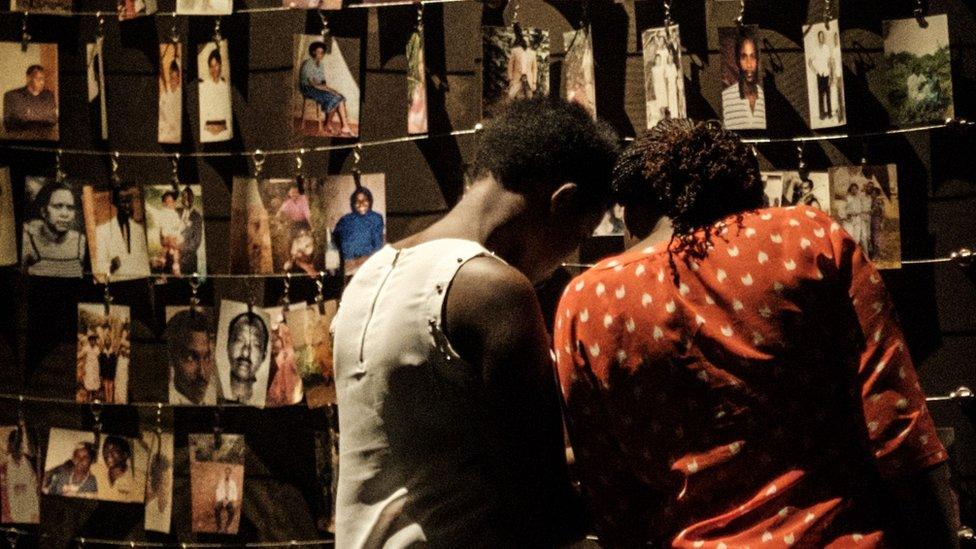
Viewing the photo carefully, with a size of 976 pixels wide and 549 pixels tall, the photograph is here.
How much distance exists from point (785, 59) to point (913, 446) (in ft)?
3.42

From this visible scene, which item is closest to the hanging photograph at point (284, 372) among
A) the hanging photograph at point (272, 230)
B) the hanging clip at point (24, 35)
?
the hanging photograph at point (272, 230)

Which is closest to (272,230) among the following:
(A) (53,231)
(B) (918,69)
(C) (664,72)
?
(A) (53,231)

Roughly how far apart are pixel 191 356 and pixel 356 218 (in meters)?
0.47

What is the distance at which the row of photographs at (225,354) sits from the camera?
2.29m

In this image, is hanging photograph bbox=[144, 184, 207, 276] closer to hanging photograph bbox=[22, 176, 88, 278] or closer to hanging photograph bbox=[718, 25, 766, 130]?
hanging photograph bbox=[22, 176, 88, 278]

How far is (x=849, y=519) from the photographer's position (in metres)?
1.38

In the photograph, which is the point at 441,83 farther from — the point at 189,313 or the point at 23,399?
the point at 23,399

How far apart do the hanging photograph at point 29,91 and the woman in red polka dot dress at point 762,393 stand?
144cm

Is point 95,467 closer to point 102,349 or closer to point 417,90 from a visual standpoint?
point 102,349

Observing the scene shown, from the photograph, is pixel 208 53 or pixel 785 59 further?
pixel 208 53

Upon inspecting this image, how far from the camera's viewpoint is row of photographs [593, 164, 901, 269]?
2107 millimetres

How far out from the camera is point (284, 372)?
2301 mm

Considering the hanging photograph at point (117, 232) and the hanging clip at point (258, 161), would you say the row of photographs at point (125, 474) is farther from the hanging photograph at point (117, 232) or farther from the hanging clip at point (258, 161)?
the hanging clip at point (258, 161)

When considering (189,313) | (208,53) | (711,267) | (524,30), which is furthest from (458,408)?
(208,53)
